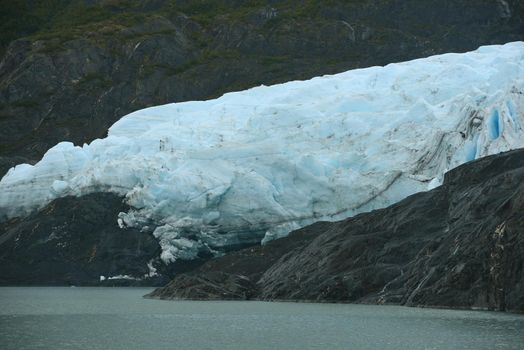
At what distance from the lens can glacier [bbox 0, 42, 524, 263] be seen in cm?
5394

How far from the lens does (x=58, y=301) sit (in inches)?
1831

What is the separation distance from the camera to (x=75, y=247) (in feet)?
193

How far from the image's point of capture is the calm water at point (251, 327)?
26812 mm

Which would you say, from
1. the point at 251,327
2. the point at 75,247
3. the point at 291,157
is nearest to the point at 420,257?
the point at 251,327

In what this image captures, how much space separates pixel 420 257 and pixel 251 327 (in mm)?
10159

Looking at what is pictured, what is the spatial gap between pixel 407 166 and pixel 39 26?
69.0m

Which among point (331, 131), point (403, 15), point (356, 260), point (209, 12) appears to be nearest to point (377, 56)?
point (403, 15)

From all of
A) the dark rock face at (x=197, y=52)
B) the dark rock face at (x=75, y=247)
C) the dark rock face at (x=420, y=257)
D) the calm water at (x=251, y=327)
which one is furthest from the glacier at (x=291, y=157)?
the dark rock face at (x=197, y=52)

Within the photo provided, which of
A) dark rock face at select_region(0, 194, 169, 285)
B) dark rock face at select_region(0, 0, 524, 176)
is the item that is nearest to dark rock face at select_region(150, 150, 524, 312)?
dark rock face at select_region(0, 194, 169, 285)

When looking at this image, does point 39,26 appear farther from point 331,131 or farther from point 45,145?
point 331,131

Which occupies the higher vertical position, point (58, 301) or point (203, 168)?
point (203, 168)

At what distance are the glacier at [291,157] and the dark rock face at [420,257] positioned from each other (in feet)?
12.9

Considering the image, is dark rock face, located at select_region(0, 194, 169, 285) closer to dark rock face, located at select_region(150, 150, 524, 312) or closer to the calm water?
dark rock face, located at select_region(150, 150, 524, 312)

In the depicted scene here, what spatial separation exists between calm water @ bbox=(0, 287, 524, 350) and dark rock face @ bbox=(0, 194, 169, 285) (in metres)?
15.2
